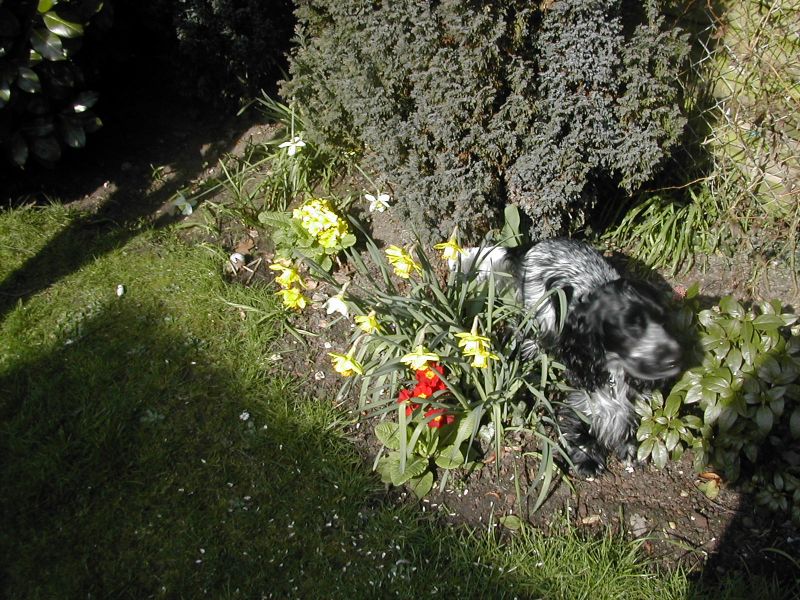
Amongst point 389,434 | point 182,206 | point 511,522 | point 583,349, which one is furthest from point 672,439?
point 182,206

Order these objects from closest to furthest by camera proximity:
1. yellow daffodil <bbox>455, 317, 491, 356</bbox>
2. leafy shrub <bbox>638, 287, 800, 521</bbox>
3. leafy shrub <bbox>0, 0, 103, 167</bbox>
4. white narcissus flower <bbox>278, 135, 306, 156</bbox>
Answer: yellow daffodil <bbox>455, 317, 491, 356</bbox> → leafy shrub <bbox>638, 287, 800, 521</bbox> → leafy shrub <bbox>0, 0, 103, 167</bbox> → white narcissus flower <bbox>278, 135, 306, 156</bbox>

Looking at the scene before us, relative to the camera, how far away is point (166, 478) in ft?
11.0

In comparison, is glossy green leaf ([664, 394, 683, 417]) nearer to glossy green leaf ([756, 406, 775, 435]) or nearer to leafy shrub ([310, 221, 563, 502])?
glossy green leaf ([756, 406, 775, 435])

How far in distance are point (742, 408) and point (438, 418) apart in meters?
1.35

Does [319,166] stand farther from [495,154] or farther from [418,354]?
[418,354]

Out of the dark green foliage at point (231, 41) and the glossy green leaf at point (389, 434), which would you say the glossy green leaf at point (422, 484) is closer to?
the glossy green leaf at point (389, 434)

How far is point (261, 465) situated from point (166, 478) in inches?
17.9

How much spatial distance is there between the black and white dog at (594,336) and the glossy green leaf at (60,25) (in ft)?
8.98

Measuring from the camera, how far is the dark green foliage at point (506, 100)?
3326mm

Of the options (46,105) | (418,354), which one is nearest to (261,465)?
(418,354)

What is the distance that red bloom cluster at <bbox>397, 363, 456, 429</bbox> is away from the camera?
3.17 m

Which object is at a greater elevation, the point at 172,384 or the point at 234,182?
the point at 234,182

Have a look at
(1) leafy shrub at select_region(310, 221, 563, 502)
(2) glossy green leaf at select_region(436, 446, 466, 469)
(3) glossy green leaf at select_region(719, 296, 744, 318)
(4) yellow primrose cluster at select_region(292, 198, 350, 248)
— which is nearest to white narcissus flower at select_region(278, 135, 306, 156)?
(4) yellow primrose cluster at select_region(292, 198, 350, 248)

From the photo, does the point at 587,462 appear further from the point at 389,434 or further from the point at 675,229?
the point at 675,229
